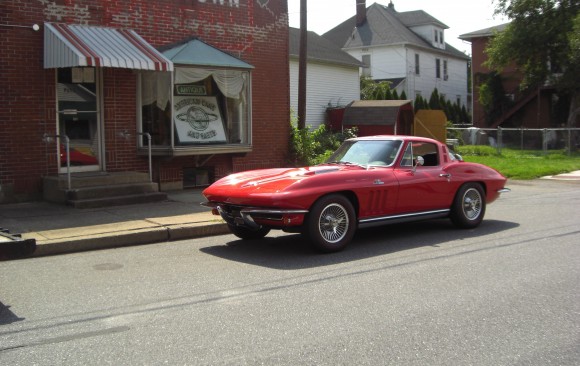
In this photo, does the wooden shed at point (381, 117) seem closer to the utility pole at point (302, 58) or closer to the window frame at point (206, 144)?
the utility pole at point (302, 58)

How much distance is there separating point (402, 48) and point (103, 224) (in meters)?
38.6

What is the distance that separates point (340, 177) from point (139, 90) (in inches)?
258

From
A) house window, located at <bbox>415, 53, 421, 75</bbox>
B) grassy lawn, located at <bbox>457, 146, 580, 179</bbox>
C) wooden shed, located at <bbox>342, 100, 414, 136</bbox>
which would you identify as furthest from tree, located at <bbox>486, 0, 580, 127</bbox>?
house window, located at <bbox>415, 53, 421, 75</bbox>

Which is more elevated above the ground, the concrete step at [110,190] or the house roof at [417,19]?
the house roof at [417,19]

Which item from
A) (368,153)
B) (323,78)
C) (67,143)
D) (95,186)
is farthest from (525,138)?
(67,143)

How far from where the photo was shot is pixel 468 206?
380 inches

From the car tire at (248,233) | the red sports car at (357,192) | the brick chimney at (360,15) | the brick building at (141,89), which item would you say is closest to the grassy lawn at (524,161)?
the brick building at (141,89)

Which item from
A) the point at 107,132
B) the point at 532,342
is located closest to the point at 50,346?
the point at 532,342

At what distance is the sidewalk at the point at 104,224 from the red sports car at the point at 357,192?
3.18 feet

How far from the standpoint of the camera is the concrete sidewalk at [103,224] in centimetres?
830

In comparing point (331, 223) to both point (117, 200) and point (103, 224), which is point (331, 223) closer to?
point (103, 224)

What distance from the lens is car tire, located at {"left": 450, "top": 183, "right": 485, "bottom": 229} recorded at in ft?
31.0

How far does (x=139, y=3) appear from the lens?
1297cm

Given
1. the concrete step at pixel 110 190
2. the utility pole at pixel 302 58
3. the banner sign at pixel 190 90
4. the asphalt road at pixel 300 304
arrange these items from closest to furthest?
the asphalt road at pixel 300 304, the concrete step at pixel 110 190, the banner sign at pixel 190 90, the utility pole at pixel 302 58
